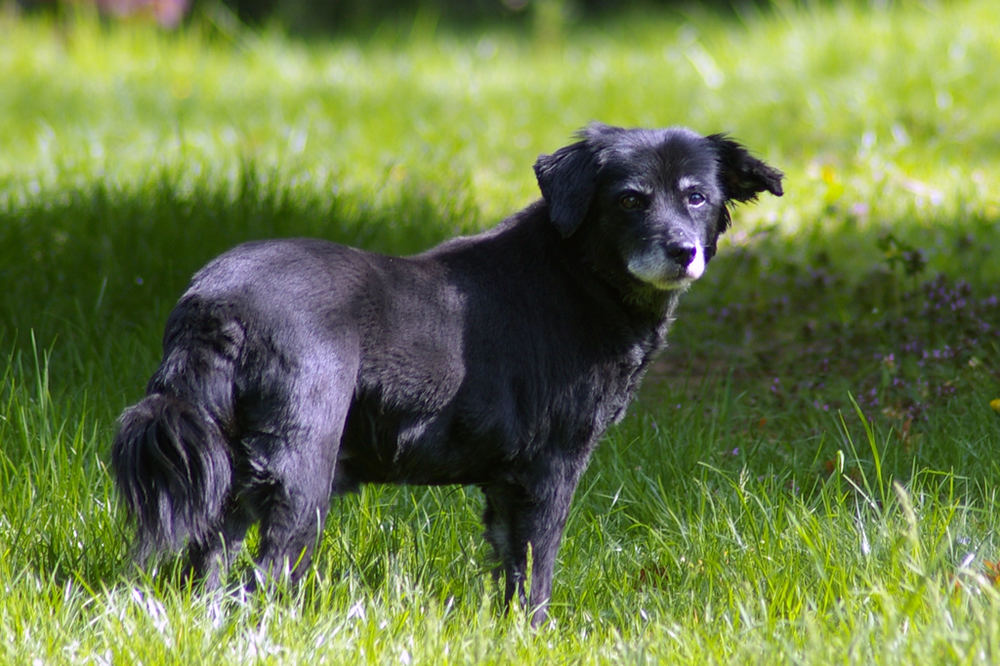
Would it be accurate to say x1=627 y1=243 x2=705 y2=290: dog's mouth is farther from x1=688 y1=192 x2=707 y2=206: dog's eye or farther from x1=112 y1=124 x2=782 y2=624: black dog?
x1=688 y1=192 x2=707 y2=206: dog's eye

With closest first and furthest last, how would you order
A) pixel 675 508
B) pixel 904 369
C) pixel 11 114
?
1. pixel 675 508
2. pixel 904 369
3. pixel 11 114

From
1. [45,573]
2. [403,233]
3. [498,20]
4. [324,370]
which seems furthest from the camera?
[498,20]

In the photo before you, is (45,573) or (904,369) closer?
(45,573)

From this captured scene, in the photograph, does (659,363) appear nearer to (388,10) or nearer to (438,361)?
(438,361)

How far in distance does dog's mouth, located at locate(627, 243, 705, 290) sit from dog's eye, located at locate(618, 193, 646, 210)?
0.14 meters

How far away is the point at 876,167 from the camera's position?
577 centimetres

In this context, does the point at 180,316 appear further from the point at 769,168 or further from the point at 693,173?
the point at 769,168

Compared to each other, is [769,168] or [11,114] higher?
[769,168]

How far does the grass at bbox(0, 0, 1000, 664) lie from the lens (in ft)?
8.09

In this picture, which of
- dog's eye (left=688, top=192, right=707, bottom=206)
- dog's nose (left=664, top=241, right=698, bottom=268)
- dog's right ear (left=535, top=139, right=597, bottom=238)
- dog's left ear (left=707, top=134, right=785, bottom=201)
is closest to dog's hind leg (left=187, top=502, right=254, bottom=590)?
dog's right ear (left=535, top=139, right=597, bottom=238)

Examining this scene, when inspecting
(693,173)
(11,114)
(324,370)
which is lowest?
(11,114)

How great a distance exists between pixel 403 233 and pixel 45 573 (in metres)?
2.35

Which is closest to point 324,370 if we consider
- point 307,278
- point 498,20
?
point 307,278

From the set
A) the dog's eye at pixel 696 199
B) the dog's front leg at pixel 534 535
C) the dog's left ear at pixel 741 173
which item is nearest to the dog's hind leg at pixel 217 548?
the dog's front leg at pixel 534 535
